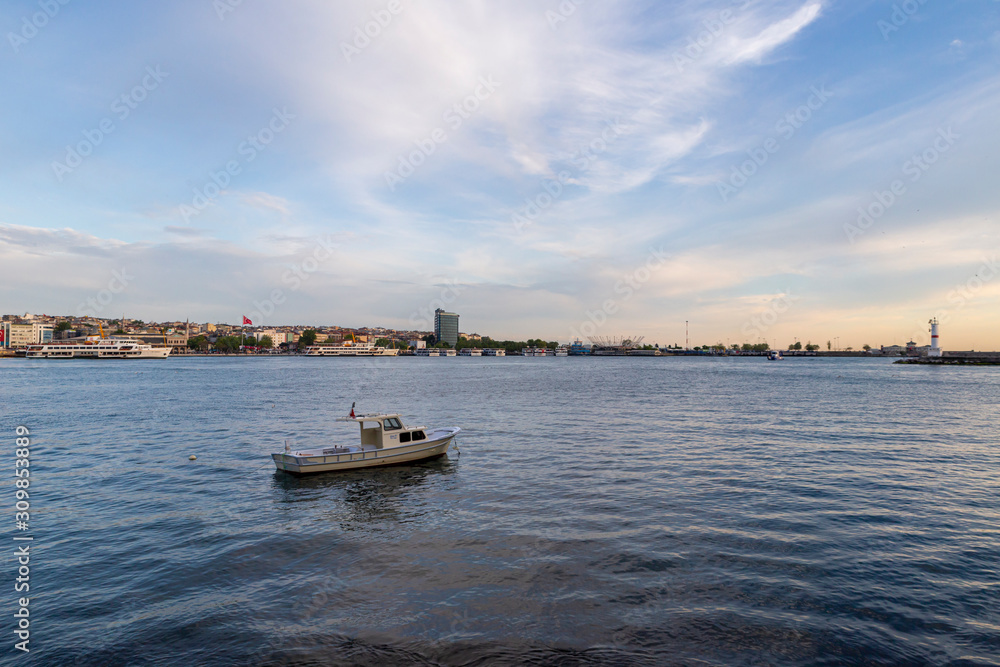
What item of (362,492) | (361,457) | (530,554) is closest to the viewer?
(530,554)

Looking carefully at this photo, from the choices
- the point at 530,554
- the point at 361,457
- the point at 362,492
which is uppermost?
the point at 361,457

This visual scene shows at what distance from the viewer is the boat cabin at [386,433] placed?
2605 centimetres

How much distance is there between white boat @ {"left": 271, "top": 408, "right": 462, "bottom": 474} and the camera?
2406 centimetres

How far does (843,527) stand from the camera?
16.4 meters

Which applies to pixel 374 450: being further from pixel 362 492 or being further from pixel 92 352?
pixel 92 352

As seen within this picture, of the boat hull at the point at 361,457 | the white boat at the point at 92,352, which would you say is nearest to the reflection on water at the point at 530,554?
the boat hull at the point at 361,457

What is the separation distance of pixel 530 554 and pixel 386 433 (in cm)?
1360

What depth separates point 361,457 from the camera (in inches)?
1003

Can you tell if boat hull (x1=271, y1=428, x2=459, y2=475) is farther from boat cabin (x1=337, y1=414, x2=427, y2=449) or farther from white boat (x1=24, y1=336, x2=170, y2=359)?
white boat (x1=24, y1=336, x2=170, y2=359)

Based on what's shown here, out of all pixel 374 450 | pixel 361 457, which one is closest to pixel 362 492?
pixel 361 457

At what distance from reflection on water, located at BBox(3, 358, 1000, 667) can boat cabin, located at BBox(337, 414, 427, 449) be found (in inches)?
57.3

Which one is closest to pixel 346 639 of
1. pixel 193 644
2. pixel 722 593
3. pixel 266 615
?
pixel 266 615

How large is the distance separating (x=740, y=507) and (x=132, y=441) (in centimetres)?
3518

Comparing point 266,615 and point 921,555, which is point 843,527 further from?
point 266,615
